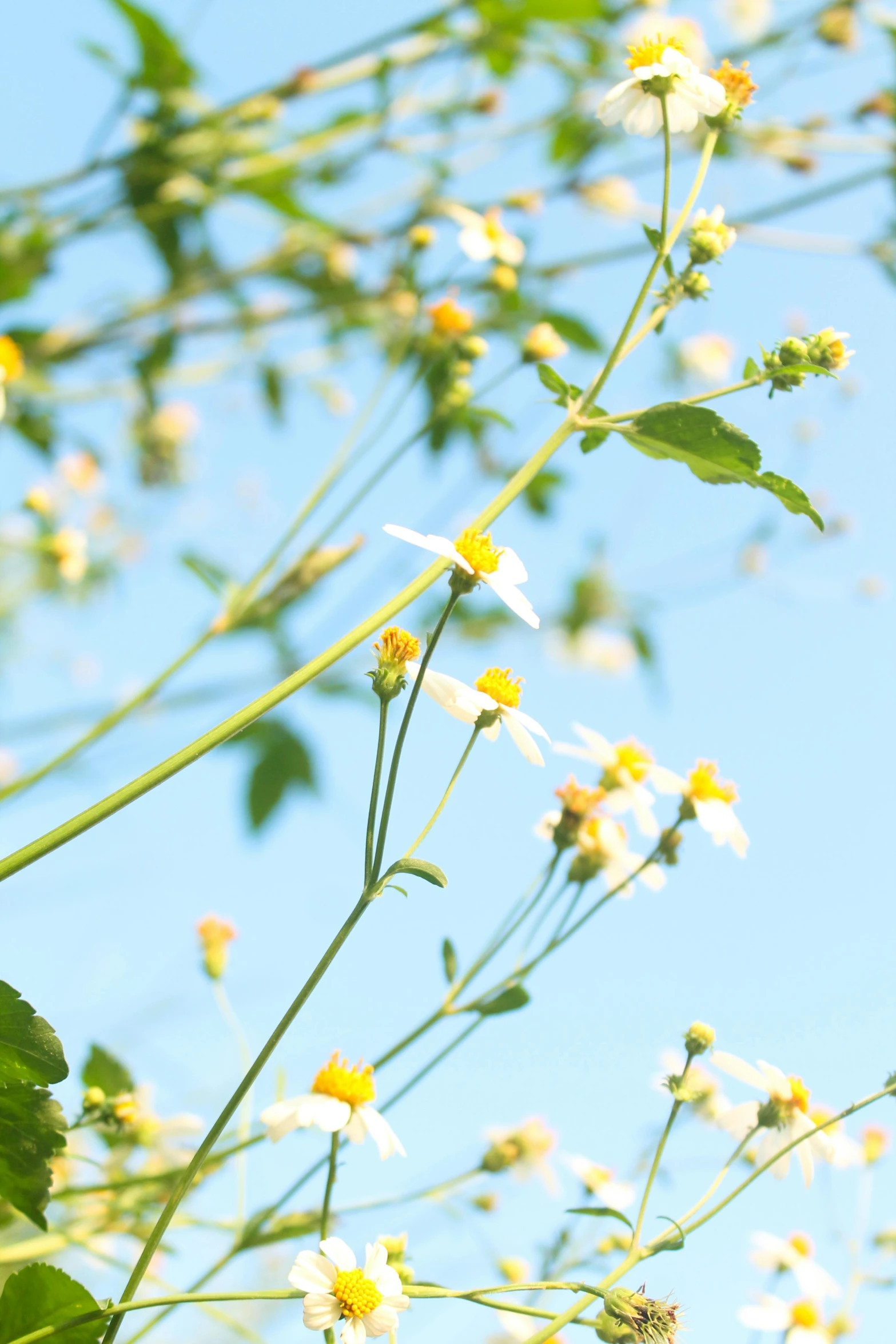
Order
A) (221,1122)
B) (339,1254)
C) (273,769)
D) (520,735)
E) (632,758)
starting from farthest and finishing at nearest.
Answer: (273,769) → (632,758) → (520,735) → (339,1254) → (221,1122)

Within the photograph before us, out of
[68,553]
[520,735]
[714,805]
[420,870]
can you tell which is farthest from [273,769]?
[420,870]

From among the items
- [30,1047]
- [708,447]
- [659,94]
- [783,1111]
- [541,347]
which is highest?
[541,347]

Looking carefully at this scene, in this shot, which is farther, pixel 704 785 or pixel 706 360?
pixel 706 360

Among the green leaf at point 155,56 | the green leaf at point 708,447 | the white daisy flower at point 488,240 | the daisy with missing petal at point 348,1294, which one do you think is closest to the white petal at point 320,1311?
the daisy with missing petal at point 348,1294

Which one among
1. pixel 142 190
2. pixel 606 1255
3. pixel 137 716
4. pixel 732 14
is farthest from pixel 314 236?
pixel 732 14

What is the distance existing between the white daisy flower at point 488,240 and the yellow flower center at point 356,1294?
1171mm

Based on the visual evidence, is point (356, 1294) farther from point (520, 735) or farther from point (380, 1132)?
point (520, 735)

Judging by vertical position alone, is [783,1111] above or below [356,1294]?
above

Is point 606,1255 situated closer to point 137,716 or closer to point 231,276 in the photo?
point 137,716

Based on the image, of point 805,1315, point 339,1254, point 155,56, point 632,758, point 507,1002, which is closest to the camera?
point 339,1254

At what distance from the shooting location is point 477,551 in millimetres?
710

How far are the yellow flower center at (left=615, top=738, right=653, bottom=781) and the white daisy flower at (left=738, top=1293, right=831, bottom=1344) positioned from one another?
1.88ft

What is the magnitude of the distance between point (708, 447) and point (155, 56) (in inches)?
58.6

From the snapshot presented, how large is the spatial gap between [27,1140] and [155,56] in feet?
5.60
